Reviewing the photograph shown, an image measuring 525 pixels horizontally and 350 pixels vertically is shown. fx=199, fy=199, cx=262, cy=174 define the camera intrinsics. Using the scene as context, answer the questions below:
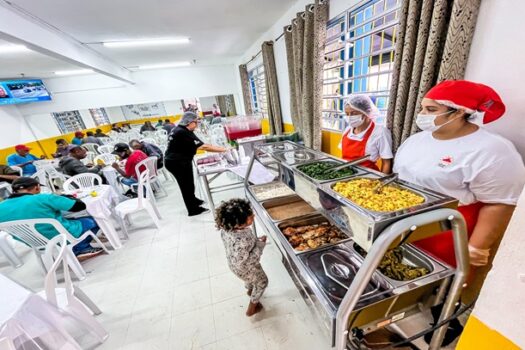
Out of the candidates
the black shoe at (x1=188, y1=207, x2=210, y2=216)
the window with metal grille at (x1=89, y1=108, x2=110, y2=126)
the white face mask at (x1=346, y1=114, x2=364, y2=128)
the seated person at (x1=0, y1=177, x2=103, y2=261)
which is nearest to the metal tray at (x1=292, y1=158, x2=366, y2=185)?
the white face mask at (x1=346, y1=114, x2=364, y2=128)

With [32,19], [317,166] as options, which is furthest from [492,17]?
[32,19]

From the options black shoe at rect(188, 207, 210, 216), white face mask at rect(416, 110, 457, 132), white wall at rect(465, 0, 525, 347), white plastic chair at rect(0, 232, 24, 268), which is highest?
white wall at rect(465, 0, 525, 347)

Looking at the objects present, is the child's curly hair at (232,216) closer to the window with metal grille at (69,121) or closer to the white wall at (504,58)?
the white wall at (504,58)

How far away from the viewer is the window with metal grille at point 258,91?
19.0ft

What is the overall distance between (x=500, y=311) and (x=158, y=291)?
2.25 metres

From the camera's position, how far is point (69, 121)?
26.2ft

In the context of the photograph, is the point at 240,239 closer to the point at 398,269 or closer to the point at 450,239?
the point at 398,269

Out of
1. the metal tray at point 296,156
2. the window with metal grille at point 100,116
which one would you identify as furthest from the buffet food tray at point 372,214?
the window with metal grille at point 100,116

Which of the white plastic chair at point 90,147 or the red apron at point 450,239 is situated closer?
the red apron at point 450,239

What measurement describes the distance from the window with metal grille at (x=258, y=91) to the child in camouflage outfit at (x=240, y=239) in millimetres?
4847

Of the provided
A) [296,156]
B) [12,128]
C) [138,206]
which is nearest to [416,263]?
[296,156]

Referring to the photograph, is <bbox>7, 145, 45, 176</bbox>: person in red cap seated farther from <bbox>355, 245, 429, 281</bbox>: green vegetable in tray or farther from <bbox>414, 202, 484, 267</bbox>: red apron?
<bbox>414, 202, 484, 267</bbox>: red apron

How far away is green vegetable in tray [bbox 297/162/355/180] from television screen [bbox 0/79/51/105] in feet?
29.8

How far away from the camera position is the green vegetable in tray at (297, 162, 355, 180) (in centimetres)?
107
